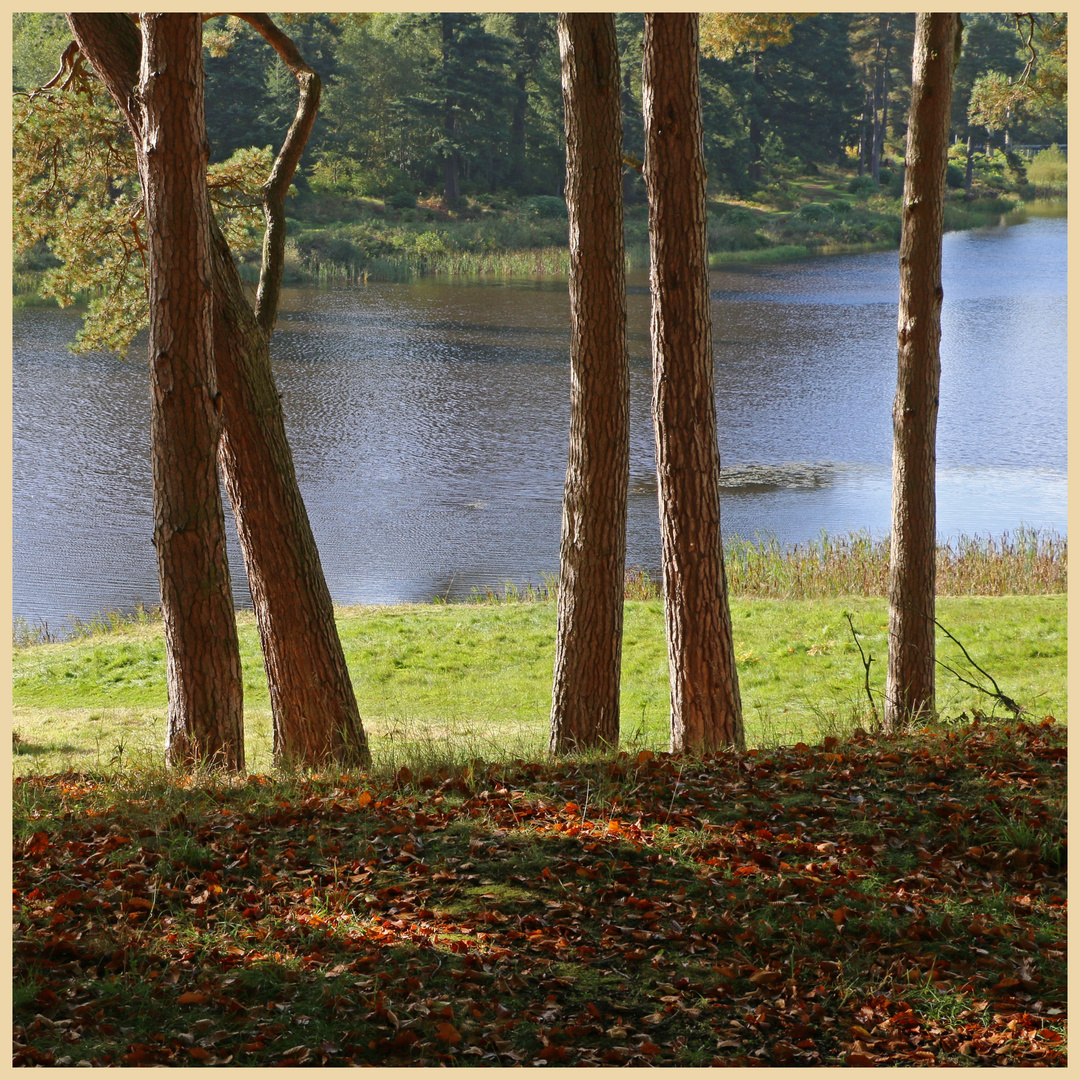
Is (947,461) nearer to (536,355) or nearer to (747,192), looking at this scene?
(536,355)

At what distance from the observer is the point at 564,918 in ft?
12.2

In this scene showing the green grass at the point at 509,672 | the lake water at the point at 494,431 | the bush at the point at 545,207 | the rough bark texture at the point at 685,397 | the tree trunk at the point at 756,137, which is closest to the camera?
the rough bark texture at the point at 685,397

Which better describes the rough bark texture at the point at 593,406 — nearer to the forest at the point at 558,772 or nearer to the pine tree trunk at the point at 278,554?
the forest at the point at 558,772

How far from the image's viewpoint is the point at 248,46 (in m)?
46.9

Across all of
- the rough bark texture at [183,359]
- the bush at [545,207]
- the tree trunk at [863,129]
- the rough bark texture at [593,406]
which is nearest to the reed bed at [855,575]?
the rough bark texture at [593,406]

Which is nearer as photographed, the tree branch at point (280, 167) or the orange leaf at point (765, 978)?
the orange leaf at point (765, 978)

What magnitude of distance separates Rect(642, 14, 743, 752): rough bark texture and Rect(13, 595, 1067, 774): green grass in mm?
1215

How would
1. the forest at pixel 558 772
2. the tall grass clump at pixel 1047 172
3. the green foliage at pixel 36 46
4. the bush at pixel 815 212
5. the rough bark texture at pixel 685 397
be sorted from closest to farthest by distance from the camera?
the forest at pixel 558 772 → the rough bark texture at pixel 685 397 → the green foliage at pixel 36 46 → the bush at pixel 815 212 → the tall grass clump at pixel 1047 172

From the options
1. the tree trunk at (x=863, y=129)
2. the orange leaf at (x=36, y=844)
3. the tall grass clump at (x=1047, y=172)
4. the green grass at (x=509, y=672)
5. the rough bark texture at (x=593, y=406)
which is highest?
the tree trunk at (x=863, y=129)

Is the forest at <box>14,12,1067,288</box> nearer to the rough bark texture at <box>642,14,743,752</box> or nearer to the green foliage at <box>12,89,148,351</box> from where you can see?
the green foliage at <box>12,89,148,351</box>

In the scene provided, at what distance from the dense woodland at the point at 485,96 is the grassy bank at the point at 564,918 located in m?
45.0

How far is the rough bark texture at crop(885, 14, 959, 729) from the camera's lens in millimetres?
6961

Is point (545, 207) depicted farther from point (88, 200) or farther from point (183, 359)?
point (183, 359)

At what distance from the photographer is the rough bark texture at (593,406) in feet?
21.2
